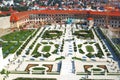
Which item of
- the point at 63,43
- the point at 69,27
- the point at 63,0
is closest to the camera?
the point at 63,43

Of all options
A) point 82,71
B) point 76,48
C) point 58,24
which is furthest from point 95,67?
point 58,24

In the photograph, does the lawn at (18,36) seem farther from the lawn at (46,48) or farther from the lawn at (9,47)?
the lawn at (46,48)

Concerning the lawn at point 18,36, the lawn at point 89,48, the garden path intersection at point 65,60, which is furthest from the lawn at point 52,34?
the lawn at point 89,48

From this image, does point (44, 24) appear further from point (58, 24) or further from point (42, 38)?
point (42, 38)

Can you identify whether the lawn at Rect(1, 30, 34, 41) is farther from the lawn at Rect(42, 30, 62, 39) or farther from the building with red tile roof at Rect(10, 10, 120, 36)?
the building with red tile roof at Rect(10, 10, 120, 36)

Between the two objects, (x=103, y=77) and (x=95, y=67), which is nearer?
(x=103, y=77)

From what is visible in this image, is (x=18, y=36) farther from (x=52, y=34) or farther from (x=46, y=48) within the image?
(x=46, y=48)

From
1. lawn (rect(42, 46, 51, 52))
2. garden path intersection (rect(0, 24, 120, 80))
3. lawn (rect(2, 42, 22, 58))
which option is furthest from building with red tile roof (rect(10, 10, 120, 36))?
lawn (rect(42, 46, 51, 52))
